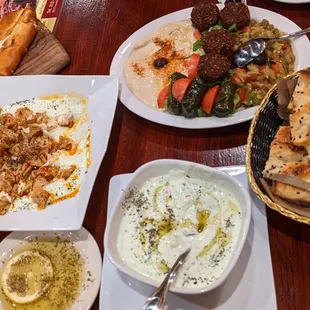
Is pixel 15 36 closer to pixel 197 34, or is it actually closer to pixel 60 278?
pixel 197 34

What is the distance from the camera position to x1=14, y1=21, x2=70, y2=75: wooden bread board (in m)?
2.63

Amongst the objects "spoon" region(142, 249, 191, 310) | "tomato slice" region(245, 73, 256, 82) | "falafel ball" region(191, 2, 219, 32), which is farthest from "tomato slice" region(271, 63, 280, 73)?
"spoon" region(142, 249, 191, 310)

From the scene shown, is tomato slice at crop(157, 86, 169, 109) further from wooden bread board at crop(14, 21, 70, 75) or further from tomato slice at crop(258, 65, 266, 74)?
wooden bread board at crop(14, 21, 70, 75)

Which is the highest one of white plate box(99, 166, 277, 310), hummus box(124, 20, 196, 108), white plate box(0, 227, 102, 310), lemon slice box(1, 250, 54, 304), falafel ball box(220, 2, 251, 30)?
falafel ball box(220, 2, 251, 30)

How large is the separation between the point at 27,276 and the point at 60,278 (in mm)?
147

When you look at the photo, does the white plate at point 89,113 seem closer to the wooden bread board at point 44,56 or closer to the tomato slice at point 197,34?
the wooden bread board at point 44,56

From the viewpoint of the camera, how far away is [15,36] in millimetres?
2748

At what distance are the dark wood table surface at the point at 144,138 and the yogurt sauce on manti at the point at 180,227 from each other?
0.25 m

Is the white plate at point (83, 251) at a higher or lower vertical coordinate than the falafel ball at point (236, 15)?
lower

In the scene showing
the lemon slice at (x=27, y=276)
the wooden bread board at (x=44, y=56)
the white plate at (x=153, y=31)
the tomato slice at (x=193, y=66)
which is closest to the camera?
the lemon slice at (x=27, y=276)

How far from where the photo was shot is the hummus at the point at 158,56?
7.90ft

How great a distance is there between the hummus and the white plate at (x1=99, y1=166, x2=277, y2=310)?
1002 millimetres

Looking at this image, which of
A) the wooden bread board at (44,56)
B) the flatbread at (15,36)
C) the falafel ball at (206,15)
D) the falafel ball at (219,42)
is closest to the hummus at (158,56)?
the falafel ball at (206,15)

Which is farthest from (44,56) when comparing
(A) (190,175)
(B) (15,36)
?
(A) (190,175)
